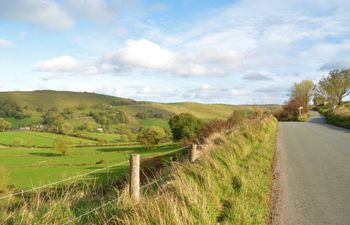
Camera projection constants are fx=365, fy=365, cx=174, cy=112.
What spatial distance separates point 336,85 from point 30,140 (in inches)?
3491

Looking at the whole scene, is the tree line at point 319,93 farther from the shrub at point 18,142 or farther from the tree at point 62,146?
the shrub at point 18,142

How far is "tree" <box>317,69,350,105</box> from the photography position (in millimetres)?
76519

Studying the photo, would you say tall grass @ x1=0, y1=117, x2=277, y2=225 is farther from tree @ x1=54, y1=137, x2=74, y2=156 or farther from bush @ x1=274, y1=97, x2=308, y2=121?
tree @ x1=54, y1=137, x2=74, y2=156

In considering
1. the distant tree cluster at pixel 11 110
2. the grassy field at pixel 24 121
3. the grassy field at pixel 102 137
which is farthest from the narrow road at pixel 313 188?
the distant tree cluster at pixel 11 110

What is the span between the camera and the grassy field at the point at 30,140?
11144 centimetres

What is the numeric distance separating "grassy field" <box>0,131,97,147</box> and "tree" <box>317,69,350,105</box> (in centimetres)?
7052

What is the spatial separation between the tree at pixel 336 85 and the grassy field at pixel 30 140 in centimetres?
7052

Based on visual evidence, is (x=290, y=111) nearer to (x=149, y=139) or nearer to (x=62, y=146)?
(x=149, y=139)

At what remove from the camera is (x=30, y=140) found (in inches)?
4493

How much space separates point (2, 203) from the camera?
20.9 feet

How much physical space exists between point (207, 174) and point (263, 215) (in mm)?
1683

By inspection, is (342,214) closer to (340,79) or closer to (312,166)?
(312,166)

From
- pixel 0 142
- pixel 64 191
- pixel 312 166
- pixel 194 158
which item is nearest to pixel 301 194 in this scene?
pixel 194 158

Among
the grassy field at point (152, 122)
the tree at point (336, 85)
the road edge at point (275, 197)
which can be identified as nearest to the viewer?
the road edge at point (275, 197)
